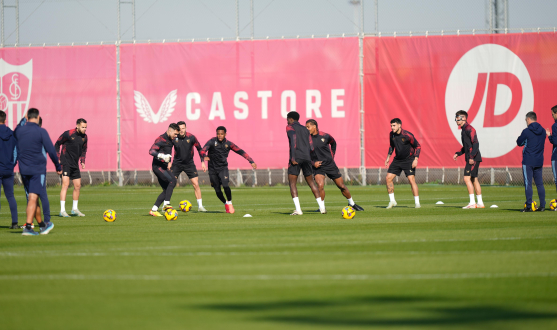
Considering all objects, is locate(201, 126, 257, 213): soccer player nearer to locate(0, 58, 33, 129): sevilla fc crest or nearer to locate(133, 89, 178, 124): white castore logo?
locate(133, 89, 178, 124): white castore logo

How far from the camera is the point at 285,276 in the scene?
727 centimetres

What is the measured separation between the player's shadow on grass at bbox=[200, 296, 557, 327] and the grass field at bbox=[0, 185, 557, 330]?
0.05 ft

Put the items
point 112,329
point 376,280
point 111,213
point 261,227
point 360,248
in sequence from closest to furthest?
1. point 112,329
2. point 376,280
3. point 360,248
4. point 261,227
5. point 111,213

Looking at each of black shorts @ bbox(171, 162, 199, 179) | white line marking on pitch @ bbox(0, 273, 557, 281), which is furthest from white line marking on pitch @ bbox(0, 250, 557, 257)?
black shorts @ bbox(171, 162, 199, 179)

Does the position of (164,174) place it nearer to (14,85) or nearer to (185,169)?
(185,169)

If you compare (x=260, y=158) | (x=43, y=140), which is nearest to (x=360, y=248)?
(x=43, y=140)

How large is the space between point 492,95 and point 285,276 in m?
27.2

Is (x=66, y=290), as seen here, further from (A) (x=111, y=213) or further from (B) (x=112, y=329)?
(A) (x=111, y=213)

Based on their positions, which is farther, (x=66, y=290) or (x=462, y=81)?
(x=462, y=81)

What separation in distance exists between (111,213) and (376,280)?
8903 millimetres

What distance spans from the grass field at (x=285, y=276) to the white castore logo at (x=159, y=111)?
21.3m

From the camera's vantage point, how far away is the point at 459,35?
107 ft

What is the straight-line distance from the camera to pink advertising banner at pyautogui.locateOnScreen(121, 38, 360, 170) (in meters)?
33.3

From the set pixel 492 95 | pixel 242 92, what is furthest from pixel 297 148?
pixel 492 95
